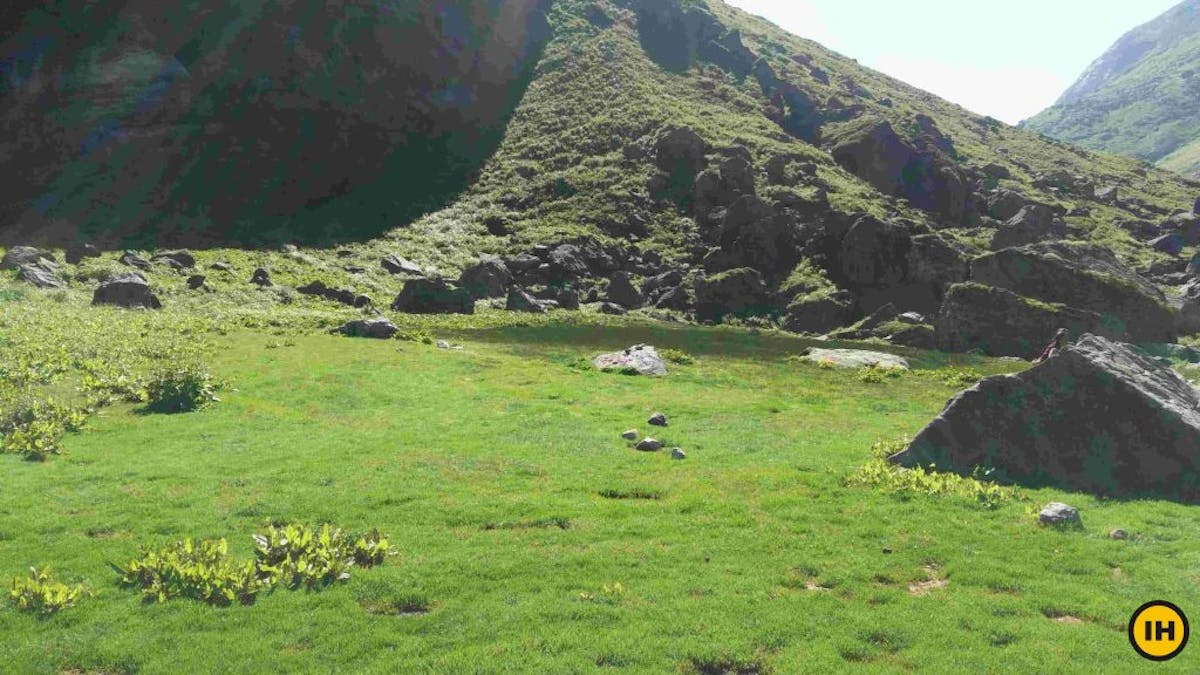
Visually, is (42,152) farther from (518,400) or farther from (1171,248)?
(1171,248)

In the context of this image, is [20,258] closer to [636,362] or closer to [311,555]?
[636,362]

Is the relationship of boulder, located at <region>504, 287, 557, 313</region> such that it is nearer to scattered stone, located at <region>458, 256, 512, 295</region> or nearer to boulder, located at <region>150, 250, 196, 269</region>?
scattered stone, located at <region>458, 256, 512, 295</region>

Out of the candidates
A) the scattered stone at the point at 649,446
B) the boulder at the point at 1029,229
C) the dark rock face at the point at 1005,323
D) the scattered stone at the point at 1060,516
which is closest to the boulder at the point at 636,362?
the scattered stone at the point at 649,446

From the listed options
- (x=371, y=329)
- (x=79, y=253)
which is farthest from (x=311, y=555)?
(x=79, y=253)

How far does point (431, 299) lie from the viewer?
83750 millimetres

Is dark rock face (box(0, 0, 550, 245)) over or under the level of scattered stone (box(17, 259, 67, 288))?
over

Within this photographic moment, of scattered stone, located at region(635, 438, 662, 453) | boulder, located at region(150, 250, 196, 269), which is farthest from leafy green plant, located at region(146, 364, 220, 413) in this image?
boulder, located at region(150, 250, 196, 269)

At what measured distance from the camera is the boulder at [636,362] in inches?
1955

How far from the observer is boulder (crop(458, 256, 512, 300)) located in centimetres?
9294

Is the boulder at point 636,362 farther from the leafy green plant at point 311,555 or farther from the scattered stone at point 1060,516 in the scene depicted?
the leafy green plant at point 311,555

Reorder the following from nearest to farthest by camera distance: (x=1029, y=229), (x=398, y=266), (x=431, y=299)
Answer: (x=431, y=299)
(x=398, y=266)
(x=1029, y=229)

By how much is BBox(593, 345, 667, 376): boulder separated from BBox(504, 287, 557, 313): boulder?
35518 millimetres

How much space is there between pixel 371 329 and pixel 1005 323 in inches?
2135

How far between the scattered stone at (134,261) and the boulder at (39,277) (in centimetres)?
1168
